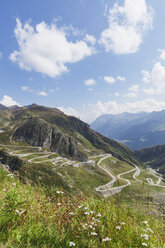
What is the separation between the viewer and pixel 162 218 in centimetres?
575

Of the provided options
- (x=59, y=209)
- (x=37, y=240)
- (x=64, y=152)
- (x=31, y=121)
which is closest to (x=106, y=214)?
(x=59, y=209)

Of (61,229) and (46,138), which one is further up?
(46,138)

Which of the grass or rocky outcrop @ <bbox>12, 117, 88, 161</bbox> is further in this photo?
rocky outcrop @ <bbox>12, 117, 88, 161</bbox>

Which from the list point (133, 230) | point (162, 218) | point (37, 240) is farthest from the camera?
point (162, 218)

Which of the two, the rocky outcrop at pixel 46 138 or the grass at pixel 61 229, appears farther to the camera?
the rocky outcrop at pixel 46 138

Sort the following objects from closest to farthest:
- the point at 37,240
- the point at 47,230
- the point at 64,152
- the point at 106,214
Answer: the point at 37,240
the point at 47,230
the point at 106,214
the point at 64,152

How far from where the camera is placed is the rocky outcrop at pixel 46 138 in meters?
152

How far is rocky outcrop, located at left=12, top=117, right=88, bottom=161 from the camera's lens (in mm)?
151875

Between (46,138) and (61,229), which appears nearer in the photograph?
→ (61,229)

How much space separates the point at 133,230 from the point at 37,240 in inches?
111

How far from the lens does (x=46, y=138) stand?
522 feet

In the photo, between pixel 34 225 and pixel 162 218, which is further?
pixel 162 218

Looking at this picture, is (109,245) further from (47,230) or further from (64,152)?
(64,152)

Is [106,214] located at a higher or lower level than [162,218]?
higher
